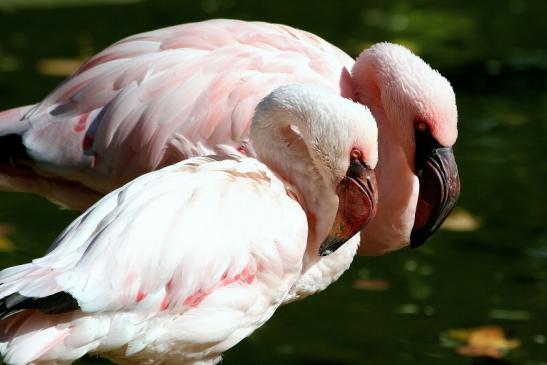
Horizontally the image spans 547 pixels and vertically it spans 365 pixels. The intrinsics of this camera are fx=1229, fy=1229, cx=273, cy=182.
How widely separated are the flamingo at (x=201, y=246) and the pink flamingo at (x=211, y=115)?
39cm

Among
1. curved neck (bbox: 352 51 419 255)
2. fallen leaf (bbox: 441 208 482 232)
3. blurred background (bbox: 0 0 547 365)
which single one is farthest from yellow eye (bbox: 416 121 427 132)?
fallen leaf (bbox: 441 208 482 232)

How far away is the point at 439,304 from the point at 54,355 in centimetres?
203

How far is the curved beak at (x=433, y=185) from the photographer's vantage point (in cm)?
384

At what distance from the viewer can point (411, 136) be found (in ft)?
12.9

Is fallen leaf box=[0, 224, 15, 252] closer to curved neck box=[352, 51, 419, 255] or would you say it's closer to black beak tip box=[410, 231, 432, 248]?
curved neck box=[352, 51, 419, 255]

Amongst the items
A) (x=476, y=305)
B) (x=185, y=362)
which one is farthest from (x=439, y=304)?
(x=185, y=362)

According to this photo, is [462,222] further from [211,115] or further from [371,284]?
[211,115]

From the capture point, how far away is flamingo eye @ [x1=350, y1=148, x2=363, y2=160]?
335 cm

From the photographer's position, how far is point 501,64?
6875 millimetres

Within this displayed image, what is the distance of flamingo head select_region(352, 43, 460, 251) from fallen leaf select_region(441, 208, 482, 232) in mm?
1068

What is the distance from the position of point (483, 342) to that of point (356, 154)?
128 cm

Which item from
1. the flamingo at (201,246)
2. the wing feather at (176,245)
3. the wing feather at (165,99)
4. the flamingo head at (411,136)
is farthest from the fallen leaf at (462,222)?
the wing feather at (176,245)

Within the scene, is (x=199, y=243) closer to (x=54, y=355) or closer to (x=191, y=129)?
(x=54, y=355)

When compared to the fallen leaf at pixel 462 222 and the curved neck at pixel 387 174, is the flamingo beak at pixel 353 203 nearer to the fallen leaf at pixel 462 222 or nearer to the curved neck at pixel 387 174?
the curved neck at pixel 387 174
